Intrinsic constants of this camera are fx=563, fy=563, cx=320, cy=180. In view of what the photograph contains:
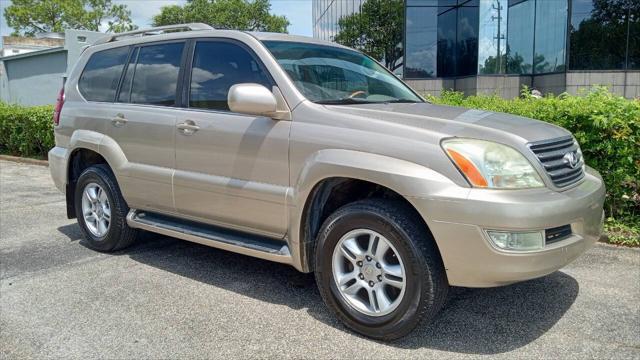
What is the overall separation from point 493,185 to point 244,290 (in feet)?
6.93

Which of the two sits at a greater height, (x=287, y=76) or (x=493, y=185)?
(x=287, y=76)

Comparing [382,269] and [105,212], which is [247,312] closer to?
[382,269]

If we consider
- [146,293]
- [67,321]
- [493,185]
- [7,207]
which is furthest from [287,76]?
[7,207]

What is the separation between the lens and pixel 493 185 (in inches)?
120

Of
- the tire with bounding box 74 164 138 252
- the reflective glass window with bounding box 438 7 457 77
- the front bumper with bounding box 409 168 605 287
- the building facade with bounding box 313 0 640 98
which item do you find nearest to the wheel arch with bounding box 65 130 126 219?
the tire with bounding box 74 164 138 252

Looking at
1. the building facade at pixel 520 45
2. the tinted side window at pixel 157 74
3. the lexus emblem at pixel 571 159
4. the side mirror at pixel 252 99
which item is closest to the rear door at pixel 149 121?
the tinted side window at pixel 157 74

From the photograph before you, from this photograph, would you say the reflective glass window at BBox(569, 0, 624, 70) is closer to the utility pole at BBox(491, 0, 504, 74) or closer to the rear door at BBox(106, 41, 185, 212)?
the utility pole at BBox(491, 0, 504, 74)

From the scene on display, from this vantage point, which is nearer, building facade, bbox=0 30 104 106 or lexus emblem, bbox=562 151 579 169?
lexus emblem, bbox=562 151 579 169

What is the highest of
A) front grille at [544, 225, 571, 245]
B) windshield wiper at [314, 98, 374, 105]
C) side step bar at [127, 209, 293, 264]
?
windshield wiper at [314, 98, 374, 105]

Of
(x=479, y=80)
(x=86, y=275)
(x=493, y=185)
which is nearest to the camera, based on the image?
(x=493, y=185)

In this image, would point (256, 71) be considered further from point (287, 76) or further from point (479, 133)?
point (479, 133)

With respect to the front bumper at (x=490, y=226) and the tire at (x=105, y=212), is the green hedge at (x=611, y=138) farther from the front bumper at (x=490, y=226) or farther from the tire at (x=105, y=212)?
the tire at (x=105, y=212)

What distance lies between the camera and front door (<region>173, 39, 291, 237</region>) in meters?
3.82

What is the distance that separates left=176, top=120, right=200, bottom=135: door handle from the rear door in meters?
0.11
